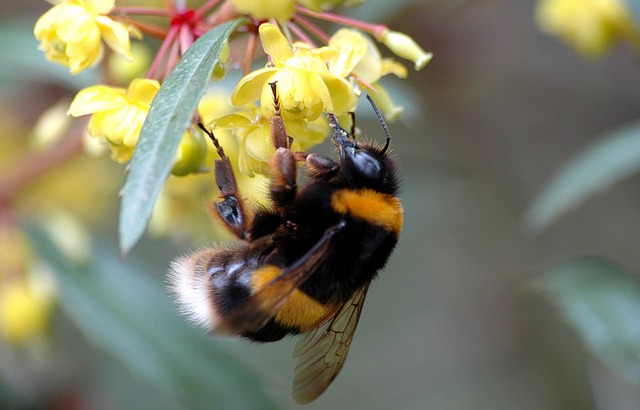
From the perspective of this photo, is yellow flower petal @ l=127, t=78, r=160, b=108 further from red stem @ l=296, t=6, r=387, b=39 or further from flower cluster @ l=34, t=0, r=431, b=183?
red stem @ l=296, t=6, r=387, b=39

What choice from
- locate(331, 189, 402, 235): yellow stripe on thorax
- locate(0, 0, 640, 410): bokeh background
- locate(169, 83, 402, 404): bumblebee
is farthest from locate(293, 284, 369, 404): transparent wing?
locate(0, 0, 640, 410): bokeh background

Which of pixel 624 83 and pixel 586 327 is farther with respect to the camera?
pixel 624 83

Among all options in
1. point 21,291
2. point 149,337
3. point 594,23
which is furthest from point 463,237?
point 21,291

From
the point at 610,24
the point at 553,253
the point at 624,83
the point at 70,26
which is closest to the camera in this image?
the point at 70,26

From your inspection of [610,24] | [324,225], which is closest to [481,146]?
[610,24]

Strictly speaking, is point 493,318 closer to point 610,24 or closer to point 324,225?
point 610,24

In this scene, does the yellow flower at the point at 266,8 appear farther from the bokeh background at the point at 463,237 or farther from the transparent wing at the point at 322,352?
the bokeh background at the point at 463,237

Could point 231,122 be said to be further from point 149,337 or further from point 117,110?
point 149,337
